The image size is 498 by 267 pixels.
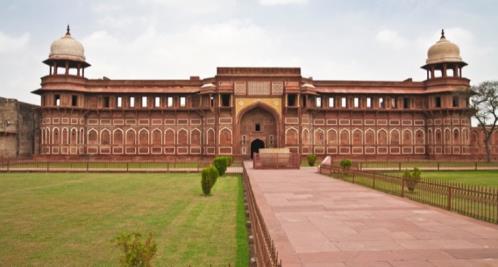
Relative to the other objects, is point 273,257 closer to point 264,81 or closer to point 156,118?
point 264,81

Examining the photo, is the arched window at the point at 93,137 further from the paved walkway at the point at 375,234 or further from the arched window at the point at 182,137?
the paved walkway at the point at 375,234

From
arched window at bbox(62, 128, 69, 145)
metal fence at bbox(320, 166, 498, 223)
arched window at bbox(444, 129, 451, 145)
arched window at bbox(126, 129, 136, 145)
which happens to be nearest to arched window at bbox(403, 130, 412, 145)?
arched window at bbox(444, 129, 451, 145)

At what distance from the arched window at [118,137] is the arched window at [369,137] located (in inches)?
901

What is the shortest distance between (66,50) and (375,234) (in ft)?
114

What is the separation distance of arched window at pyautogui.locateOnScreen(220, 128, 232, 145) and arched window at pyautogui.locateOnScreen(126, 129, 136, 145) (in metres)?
8.41

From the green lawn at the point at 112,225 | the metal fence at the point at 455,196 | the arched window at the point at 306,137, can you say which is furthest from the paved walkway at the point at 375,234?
the arched window at the point at 306,137

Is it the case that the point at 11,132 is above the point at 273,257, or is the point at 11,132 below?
above

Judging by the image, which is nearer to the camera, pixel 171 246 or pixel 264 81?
pixel 171 246

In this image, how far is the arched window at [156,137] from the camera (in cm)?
3459

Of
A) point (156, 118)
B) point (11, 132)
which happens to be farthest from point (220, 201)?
point (11, 132)

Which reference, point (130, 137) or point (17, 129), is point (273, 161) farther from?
point (17, 129)

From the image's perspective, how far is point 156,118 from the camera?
34.7m

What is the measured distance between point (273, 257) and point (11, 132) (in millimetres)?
37527

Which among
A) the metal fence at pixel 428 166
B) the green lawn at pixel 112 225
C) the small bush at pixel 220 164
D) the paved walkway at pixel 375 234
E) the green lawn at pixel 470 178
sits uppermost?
the small bush at pixel 220 164
